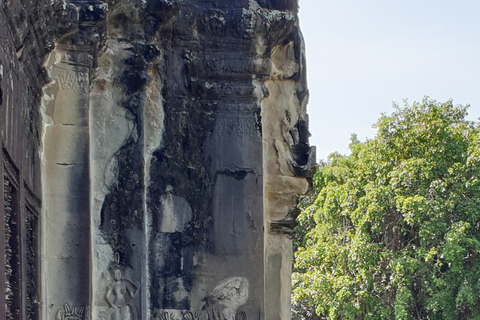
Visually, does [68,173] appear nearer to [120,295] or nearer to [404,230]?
[120,295]

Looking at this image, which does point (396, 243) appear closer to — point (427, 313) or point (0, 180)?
point (427, 313)

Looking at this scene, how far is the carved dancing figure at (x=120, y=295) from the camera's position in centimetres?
627

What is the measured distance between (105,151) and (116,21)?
795 mm

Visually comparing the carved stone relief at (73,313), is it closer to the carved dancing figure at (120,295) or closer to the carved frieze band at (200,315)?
the carved dancing figure at (120,295)

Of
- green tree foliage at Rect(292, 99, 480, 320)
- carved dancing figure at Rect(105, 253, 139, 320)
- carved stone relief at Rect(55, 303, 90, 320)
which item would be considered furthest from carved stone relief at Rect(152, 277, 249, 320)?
green tree foliage at Rect(292, 99, 480, 320)

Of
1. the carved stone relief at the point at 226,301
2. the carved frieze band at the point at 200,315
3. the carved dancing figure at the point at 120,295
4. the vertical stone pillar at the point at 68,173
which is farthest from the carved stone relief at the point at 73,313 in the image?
the carved stone relief at the point at 226,301

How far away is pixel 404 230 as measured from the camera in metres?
20.7

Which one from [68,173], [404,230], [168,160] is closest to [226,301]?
[168,160]

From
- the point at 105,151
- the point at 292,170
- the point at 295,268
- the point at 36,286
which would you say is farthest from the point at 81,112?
the point at 295,268

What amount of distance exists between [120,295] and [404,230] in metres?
14.9

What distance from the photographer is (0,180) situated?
13.5 feet

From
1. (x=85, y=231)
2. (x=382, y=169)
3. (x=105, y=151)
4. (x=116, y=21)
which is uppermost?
(x=382, y=169)

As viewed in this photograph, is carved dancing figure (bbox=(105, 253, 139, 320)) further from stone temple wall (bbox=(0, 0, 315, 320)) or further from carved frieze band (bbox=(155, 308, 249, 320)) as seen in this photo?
carved frieze band (bbox=(155, 308, 249, 320))

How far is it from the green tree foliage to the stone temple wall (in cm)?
1304
